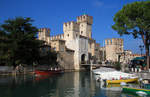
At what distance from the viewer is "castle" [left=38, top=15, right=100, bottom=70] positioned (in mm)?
48638

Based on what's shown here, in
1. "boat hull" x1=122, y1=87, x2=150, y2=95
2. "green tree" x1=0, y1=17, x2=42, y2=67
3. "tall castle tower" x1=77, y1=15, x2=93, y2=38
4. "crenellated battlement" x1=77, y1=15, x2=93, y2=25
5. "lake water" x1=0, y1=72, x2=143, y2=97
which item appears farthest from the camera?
"tall castle tower" x1=77, y1=15, x2=93, y2=38

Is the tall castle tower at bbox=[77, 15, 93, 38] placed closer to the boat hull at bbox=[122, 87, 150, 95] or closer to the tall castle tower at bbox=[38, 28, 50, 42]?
the tall castle tower at bbox=[38, 28, 50, 42]

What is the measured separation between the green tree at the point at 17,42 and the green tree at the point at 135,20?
16345 mm

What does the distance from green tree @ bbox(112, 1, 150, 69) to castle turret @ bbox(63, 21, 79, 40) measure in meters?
29.1

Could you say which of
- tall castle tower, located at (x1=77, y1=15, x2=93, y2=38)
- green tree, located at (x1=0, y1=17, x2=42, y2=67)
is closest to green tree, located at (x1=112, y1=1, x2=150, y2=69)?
green tree, located at (x1=0, y1=17, x2=42, y2=67)

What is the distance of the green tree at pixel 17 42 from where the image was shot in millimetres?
31812

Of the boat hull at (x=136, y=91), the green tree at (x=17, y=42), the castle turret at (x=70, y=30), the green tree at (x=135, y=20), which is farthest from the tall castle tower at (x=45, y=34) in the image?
the boat hull at (x=136, y=91)

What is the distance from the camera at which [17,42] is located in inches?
1264

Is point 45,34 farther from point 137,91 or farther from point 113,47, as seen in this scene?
point 137,91

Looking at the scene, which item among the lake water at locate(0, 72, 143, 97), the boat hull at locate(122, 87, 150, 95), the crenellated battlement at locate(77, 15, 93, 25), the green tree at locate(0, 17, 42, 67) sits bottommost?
the lake water at locate(0, 72, 143, 97)

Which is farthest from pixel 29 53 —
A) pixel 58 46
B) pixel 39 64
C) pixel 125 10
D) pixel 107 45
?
pixel 107 45

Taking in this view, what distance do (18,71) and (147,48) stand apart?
2376 centimetres

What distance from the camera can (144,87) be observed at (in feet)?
46.7

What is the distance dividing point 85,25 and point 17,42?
3527 centimetres
